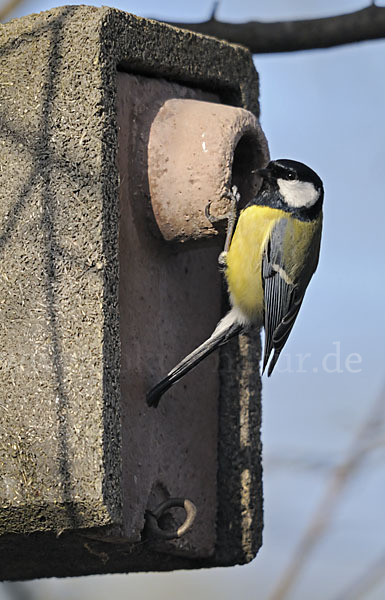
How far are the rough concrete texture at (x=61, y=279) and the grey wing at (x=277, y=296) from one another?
59cm

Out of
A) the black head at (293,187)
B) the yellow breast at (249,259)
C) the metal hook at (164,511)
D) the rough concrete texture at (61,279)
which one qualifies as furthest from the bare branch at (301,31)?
the metal hook at (164,511)

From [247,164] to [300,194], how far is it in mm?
215

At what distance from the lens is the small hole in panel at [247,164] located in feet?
10.4

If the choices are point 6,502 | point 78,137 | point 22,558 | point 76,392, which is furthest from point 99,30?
point 22,558

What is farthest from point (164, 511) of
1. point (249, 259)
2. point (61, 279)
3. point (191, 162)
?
point (191, 162)

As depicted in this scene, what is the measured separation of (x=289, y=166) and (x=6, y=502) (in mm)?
1266

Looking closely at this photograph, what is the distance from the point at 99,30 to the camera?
2.74 meters

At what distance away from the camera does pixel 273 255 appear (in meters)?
3.30

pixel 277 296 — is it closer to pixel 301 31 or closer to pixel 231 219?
pixel 231 219

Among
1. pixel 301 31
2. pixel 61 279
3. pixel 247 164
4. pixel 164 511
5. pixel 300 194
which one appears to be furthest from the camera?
pixel 301 31

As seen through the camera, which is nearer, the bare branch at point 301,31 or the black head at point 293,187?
the black head at point 293,187

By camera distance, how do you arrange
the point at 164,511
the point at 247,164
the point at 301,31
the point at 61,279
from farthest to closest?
the point at 301,31 → the point at 247,164 → the point at 164,511 → the point at 61,279

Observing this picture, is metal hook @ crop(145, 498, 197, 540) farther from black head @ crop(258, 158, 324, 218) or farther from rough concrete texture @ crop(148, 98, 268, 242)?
black head @ crop(258, 158, 324, 218)

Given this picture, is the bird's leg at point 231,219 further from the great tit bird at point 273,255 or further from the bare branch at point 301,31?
the bare branch at point 301,31
